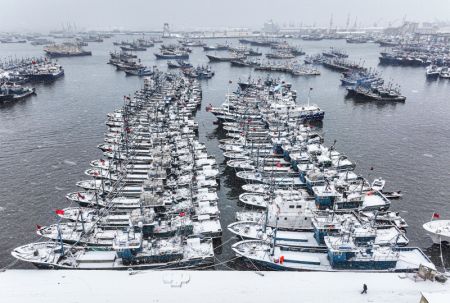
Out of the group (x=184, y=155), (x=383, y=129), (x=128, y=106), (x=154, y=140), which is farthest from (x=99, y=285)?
(x=383, y=129)

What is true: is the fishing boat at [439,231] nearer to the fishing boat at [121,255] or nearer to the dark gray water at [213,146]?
the dark gray water at [213,146]

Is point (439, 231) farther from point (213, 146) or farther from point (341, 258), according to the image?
point (213, 146)

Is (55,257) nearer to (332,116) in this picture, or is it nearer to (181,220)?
(181,220)

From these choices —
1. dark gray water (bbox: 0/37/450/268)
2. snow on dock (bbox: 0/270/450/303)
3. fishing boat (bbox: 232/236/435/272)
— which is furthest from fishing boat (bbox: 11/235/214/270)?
fishing boat (bbox: 232/236/435/272)

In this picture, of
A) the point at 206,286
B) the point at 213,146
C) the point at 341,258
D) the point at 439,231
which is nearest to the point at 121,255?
the point at 206,286

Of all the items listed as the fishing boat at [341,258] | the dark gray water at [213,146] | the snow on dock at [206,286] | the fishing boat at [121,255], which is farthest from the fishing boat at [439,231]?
the fishing boat at [121,255]
